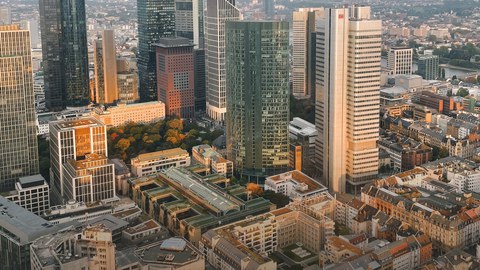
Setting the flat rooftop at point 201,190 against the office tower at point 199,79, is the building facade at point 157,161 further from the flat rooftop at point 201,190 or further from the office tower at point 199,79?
the office tower at point 199,79

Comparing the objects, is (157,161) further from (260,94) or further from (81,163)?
(260,94)

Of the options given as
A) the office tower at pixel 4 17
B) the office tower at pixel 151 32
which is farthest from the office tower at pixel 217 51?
the office tower at pixel 4 17

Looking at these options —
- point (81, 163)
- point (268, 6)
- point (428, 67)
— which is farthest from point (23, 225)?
point (428, 67)

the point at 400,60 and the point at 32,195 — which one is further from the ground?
the point at 400,60

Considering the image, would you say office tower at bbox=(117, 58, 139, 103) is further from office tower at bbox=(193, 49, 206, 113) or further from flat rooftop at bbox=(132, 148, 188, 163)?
flat rooftop at bbox=(132, 148, 188, 163)

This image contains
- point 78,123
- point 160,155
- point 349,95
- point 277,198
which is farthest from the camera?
point 160,155

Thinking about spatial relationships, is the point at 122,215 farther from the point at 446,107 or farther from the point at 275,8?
the point at 275,8
